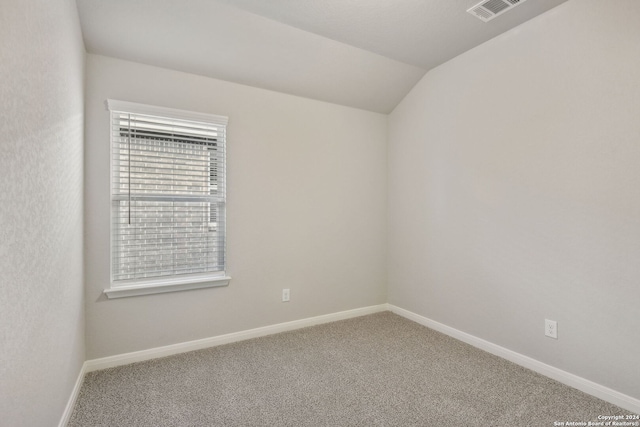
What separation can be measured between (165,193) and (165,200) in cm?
6

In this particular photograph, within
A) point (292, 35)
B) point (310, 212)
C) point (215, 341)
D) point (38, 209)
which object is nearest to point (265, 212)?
point (310, 212)

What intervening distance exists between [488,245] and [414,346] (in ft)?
3.40

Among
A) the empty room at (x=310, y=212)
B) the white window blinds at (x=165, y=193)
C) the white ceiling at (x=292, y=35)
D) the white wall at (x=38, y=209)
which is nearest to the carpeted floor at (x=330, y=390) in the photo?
the empty room at (x=310, y=212)

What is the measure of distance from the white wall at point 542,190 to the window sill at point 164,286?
6.48ft

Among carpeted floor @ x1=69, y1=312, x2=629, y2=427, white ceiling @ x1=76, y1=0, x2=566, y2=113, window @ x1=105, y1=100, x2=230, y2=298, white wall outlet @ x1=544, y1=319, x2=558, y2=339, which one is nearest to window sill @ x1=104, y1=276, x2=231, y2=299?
window @ x1=105, y1=100, x2=230, y2=298

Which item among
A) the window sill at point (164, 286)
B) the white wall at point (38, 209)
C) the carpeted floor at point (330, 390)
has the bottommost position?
the carpeted floor at point (330, 390)

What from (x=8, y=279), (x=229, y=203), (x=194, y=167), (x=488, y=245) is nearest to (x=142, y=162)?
(x=194, y=167)

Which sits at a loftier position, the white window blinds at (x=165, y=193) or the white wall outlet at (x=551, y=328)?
the white window blinds at (x=165, y=193)

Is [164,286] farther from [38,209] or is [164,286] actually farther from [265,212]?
[38,209]

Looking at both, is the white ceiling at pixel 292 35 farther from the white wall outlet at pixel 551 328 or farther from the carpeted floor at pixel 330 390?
the carpeted floor at pixel 330 390

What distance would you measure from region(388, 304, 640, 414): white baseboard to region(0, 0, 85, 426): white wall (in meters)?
2.82

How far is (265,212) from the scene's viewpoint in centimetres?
294

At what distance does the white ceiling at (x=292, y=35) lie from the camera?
6.98ft

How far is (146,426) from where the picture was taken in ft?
5.68
